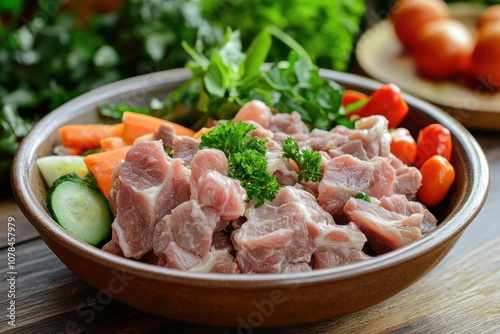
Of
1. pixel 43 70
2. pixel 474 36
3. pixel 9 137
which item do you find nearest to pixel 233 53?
pixel 9 137

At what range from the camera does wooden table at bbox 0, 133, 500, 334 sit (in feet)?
8.19

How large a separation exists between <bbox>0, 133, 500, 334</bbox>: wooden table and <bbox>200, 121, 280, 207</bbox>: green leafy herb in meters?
0.55

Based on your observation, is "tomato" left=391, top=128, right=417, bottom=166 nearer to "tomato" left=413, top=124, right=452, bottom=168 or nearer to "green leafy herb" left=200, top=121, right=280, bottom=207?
"tomato" left=413, top=124, right=452, bottom=168

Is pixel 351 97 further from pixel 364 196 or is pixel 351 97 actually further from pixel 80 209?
pixel 80 209

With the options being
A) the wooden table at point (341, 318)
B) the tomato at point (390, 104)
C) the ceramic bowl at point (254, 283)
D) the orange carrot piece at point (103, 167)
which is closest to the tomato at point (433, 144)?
the tomato at point (390, 104)

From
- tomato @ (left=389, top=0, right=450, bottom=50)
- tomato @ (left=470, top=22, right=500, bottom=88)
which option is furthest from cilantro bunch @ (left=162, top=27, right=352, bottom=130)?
tomato @ (left=389, top=0, right=450, bottom=50)

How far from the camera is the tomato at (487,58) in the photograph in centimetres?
437

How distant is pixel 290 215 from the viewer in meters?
2.34

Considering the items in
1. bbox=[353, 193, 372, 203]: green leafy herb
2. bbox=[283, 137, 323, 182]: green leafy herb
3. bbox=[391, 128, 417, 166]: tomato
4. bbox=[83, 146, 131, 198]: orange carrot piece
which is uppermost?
bbox=[283, 137, 323, 182]: green leafy herb

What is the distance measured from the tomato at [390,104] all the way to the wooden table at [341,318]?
28.2 inches

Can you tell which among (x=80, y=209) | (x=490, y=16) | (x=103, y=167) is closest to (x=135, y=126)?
(x=103, y=167)

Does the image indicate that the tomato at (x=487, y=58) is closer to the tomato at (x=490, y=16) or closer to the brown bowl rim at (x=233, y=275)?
the tomato at (x=490, y=16)

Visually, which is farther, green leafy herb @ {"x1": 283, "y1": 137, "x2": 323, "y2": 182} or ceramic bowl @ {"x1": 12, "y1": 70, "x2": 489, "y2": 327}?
green leafy herb @ {"x1": 283, "y1": 137, "x2": 323, "y2": 182}

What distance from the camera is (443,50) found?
14.8ft
